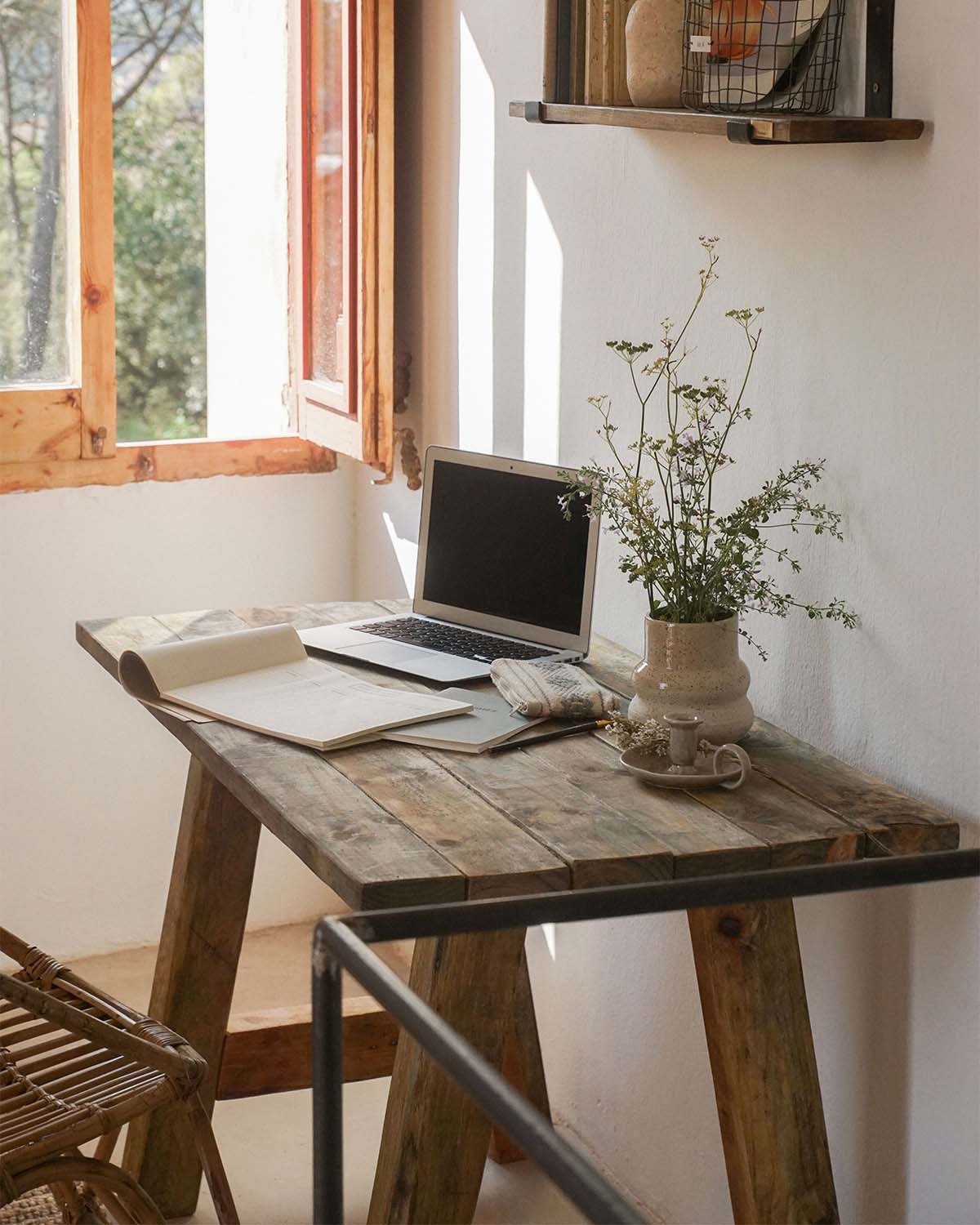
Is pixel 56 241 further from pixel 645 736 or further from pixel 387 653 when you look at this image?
pixel 645 736

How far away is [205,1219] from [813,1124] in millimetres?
1156

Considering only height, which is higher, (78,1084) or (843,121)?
(843,121)

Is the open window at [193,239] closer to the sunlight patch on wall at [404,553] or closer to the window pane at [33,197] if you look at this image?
the window pane at [33,197]

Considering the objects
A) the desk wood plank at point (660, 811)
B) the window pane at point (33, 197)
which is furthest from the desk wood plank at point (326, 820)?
the window pane at point (33, 197)

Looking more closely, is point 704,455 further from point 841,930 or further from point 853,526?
point 841,930

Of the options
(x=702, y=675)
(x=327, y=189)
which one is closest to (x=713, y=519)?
(x=702, y=675)

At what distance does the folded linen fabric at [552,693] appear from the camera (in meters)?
1.93

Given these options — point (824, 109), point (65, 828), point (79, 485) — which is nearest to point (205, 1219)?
point (65, 828)

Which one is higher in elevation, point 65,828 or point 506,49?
point 506,49

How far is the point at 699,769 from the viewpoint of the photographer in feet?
5.64

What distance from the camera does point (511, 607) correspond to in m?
2.34

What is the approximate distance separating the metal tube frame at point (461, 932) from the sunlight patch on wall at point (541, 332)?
151 cm

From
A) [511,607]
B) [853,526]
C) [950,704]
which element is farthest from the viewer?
[511,607]

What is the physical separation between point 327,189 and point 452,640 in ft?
3.45
